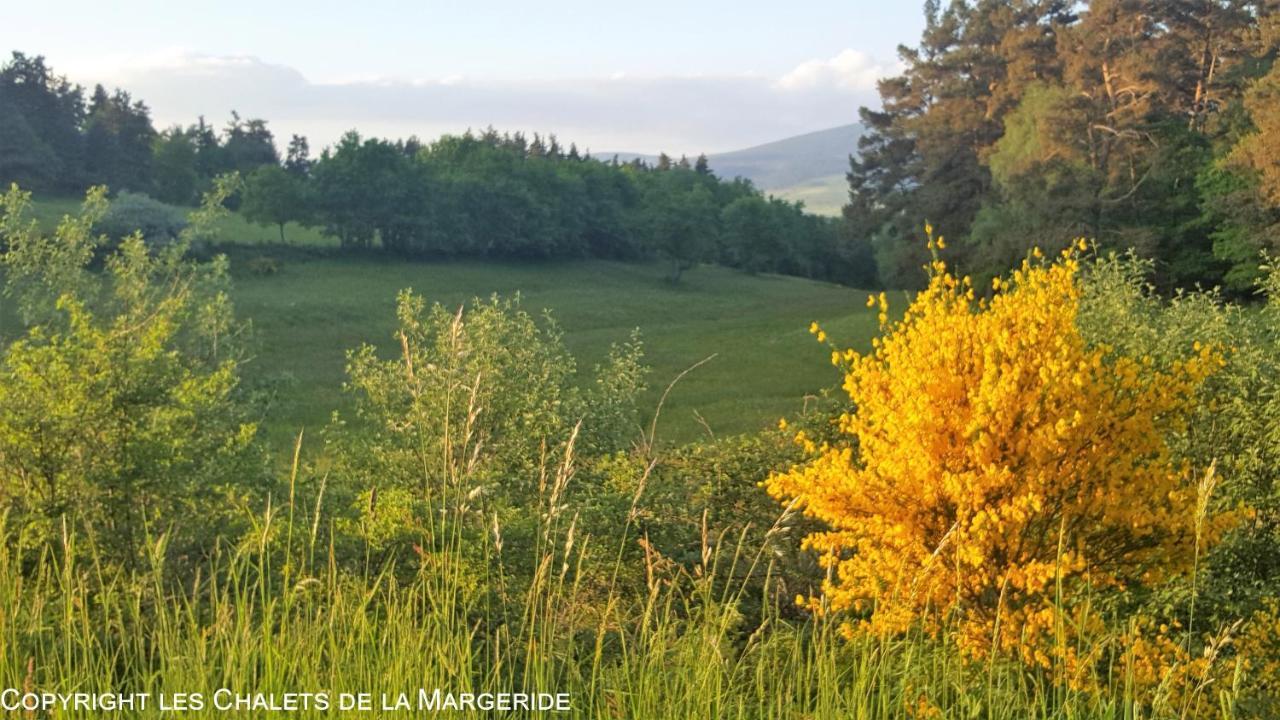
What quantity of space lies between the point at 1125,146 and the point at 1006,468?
4384 cm

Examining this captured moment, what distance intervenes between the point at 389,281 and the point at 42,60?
133 ft

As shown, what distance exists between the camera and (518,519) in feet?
36.7

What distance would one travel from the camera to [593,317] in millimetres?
62406

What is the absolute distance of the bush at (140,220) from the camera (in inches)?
1977

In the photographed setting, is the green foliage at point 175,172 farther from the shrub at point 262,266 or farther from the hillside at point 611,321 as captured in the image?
the shrub at point 262,266

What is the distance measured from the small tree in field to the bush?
56.8 ft

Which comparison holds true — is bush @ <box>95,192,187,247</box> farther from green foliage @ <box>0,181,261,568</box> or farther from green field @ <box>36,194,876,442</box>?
green foliage @ <box>0,181,261,568</box>

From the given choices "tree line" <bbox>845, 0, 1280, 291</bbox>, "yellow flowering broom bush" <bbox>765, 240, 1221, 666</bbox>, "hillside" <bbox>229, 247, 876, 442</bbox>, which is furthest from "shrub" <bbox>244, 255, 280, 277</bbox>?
"yellow flowering broom bush" <bbox>765, 240, 1221, 666</bbox>

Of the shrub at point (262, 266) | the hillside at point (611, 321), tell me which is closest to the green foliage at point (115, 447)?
the hillside at point (611, 321)

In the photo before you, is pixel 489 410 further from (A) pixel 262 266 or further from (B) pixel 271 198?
(B) pixel 271 198

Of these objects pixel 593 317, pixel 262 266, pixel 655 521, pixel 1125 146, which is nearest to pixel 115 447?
pixel 655 521

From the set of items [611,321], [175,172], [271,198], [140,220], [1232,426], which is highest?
[175,172]

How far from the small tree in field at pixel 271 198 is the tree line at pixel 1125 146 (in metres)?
39.7

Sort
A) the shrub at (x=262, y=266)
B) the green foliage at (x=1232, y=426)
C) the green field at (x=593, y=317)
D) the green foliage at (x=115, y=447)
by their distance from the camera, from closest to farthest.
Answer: the green foliage at (x=115, y=447)
the green foliage at (x=1232, y=426)
the green field at (x=593, y=317)
the shrub at (x=262, y=266)
